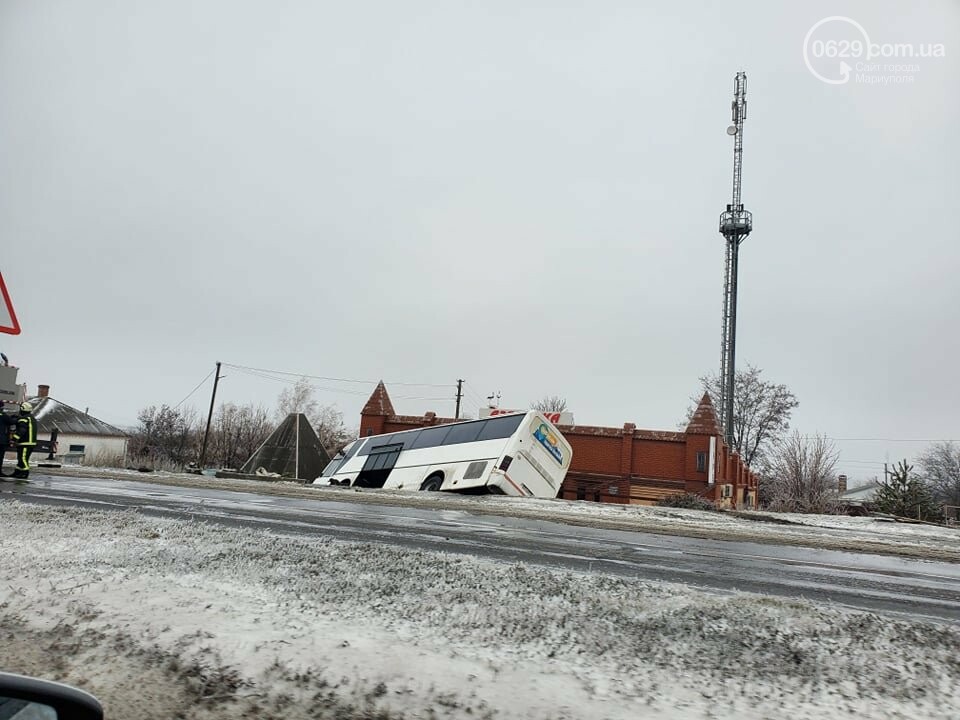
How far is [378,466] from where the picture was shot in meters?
22.6

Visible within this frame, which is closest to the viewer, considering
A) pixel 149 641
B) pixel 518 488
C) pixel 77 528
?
pixel 149 641

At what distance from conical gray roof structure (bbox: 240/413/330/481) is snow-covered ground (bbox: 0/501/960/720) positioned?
101 feet

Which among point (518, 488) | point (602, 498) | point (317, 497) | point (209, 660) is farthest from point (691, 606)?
point (602, 498)

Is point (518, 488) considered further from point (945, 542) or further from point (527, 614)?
point (527, 614)

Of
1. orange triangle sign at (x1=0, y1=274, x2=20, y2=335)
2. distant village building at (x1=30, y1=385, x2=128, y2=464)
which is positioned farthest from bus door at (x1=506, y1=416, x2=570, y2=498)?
distant village building at (x1=30, y1=385, x2=128, y2=464)

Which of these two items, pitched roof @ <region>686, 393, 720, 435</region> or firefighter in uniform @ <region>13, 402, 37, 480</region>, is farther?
pitched roof @ <region>686, 393, 720, 435</region>

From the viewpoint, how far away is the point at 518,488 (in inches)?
708

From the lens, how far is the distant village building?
5406cm

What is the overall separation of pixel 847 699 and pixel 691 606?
121cm

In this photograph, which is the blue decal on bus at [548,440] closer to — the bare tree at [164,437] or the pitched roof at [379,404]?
the pitched roof at [379,404]

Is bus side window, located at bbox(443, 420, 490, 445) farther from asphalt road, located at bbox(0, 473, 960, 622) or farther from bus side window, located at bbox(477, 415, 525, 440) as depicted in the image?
asphalt road, located at bbox(0, 473, 960, 622)

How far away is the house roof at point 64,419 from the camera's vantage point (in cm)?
5456

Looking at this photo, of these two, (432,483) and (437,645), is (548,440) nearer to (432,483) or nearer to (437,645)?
(432,483)

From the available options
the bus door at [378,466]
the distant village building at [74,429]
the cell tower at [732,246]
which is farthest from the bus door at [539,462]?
the distant village building at [74,429]
